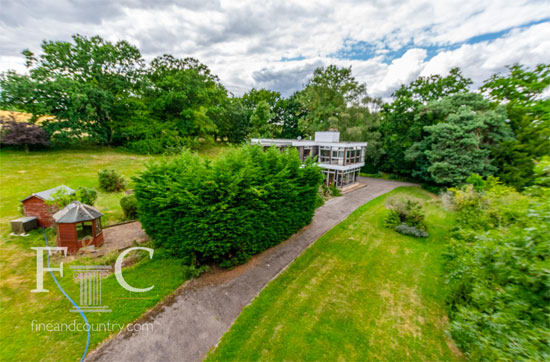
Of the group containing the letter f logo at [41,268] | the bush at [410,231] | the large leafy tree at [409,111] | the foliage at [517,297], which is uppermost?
the large leafy tree at [409,111]

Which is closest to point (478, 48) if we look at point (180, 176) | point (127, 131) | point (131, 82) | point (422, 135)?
point (422, 135)

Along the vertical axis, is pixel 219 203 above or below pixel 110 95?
below

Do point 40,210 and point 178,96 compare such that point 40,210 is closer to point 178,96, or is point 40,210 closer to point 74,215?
point 74,215

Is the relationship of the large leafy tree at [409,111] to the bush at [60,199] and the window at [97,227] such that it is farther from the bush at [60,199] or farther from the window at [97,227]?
the bush at [60,199]

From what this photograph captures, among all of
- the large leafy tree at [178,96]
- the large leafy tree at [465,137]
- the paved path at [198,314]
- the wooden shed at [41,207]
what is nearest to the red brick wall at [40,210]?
the wooden shed at [41,207]

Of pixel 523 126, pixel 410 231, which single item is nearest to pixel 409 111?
pixel 523 126
